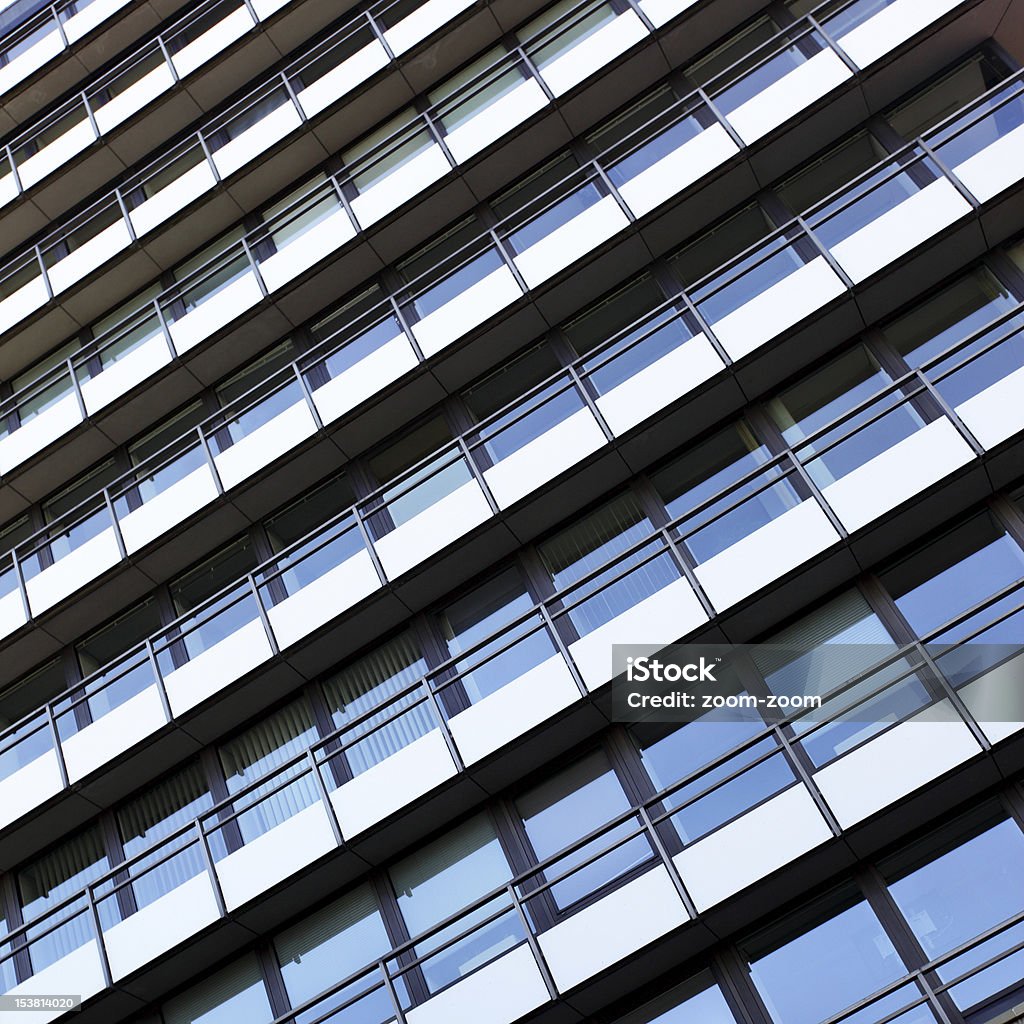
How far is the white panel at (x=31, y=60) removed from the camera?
23.6 meters

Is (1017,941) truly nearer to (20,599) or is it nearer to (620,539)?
(620,539)

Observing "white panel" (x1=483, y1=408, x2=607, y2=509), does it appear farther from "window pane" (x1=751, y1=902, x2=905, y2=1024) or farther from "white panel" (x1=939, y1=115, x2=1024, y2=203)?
"window pane" (x1=751, y1=902, x2=905, y2=1024)

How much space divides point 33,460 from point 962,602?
13.6 metres

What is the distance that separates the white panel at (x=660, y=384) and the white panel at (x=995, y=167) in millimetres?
3519

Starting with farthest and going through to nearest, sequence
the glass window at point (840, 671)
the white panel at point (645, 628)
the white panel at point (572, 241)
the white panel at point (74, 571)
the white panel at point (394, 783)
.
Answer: the white panel at point (74, 571) < the white panel at point (572, 241) < the white panel at point (394, 783) < the white panel at point (645, 628) < the glass window at point (840, 671)

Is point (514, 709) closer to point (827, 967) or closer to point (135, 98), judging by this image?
point (827, 967)

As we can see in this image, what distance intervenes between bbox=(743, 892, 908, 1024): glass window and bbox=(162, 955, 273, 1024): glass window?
5826 mm

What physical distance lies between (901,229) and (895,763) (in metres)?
6.39

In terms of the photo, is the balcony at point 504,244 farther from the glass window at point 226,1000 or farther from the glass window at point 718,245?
the glass window at point 226,1000

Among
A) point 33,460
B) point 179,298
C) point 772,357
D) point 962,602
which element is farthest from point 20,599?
point 962,602

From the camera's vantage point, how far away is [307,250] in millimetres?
18719

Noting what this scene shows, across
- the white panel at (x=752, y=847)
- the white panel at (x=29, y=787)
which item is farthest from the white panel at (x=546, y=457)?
the white panel at (x=29, y=787)

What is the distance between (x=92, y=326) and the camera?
2131cm

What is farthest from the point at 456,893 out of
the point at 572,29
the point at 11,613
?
the point at 572,29
